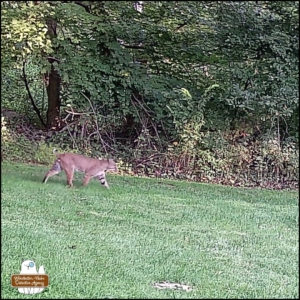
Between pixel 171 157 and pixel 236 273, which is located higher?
pixel 236 273

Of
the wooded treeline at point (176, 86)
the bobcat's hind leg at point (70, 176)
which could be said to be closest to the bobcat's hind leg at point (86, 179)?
the bobcat's hind leg at point (70, 176)

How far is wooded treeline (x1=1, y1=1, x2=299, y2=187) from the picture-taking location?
20.1 feet

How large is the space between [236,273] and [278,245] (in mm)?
674

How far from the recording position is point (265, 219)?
13.5 feet

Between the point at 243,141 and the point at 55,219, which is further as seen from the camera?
the point at 243,141

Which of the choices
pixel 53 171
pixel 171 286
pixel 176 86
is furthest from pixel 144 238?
pixel 176 86

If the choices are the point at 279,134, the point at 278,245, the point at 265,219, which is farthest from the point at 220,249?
the point at 279,134

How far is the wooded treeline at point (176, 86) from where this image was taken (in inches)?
241

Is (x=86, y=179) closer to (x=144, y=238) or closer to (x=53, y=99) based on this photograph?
(x=144, y=238)

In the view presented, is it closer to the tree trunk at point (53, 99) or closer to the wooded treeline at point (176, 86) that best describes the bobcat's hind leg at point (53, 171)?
the wooded treeline at point (176, 86)

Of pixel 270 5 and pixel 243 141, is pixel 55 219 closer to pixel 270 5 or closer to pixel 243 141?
pixel 243 141

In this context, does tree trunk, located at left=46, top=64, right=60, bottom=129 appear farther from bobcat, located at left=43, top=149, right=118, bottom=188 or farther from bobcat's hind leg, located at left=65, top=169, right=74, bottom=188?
bobcat's hind leg, located at left=65, top=169, right=74, bottom=188

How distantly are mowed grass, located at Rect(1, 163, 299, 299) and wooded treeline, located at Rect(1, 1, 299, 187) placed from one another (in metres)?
1.10

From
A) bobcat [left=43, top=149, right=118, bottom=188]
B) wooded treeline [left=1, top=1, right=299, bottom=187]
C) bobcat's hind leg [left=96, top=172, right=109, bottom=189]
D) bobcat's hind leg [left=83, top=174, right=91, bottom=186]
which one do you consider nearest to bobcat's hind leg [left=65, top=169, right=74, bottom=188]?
bobcat [left=43, top=149, right=118, bottom=188]
